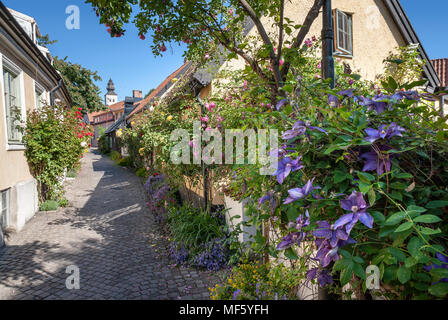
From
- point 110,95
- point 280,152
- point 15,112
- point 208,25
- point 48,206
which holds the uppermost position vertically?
point 110,95

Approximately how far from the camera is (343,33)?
8.26 meters

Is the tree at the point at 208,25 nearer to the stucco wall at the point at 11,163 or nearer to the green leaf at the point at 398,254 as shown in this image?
the green leaf at the point at 398,254

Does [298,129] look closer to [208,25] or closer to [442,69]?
[208,25]

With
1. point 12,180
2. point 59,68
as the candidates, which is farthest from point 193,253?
point 59,68

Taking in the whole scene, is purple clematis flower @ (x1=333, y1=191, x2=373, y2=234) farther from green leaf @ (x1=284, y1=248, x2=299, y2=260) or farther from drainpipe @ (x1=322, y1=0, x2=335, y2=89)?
drainpipe @ (x1=322, y1=0, x2=335, y2=89)

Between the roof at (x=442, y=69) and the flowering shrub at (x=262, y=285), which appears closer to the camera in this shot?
the flowering shrub at (x=262, y=285)

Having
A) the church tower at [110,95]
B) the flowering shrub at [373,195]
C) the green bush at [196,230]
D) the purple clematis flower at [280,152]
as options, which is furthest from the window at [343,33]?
the church tower at [110,95]

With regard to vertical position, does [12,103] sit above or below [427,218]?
above

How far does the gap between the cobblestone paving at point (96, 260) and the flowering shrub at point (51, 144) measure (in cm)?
93

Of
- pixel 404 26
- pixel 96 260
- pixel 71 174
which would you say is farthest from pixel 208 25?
pixel 71 174

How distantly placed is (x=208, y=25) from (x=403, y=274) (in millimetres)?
3019

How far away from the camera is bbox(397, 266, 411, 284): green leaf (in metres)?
0.87

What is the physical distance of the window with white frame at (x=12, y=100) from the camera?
242 inches

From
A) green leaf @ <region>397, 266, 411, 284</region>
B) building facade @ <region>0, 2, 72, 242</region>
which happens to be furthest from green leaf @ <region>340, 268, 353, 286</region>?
Answer: building facade @ <region>0, 2, 72, 242</region>
